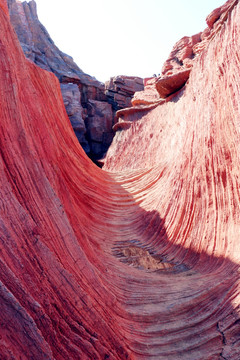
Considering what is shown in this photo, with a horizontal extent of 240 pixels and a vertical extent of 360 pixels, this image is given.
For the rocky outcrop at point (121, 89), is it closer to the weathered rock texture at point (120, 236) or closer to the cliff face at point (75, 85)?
the cliff face at point (75, 85)

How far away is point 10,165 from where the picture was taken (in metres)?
3.34

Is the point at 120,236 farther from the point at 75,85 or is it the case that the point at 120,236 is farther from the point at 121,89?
the point at 121,89

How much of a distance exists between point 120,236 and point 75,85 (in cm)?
1388

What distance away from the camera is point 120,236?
711 cm

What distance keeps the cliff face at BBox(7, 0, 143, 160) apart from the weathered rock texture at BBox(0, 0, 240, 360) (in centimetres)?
964

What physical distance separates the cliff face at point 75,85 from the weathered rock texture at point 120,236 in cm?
964

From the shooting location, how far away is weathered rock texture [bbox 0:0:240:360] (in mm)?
2473

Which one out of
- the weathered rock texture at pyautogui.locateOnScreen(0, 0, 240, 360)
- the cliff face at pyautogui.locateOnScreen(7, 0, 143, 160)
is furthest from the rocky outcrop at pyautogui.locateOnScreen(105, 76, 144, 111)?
Answer: the weathered rock texture at pyautogui.locateOnScreen(0, 0, 240, 360)

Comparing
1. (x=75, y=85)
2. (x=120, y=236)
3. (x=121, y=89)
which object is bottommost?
(x=120, y=236)

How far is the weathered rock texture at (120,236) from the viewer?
2473 mm

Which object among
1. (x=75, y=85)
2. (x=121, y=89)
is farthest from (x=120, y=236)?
(x=121, y=89)

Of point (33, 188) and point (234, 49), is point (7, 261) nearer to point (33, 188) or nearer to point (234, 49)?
point (33, 188)

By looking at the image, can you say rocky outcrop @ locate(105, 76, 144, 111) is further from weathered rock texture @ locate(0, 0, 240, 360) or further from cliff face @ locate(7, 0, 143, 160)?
weathered rock texture @ locate(0, 0, 240, 360)

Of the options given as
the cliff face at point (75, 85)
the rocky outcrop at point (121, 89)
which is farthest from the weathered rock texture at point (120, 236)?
the rocky outcrop at point (121, 89)
